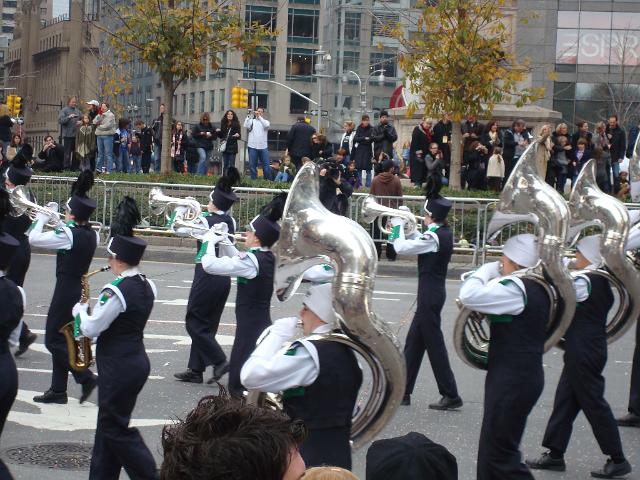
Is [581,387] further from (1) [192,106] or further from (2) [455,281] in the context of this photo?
(1) [192,106]

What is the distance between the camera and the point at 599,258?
26.0ft

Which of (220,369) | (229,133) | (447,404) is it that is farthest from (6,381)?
(229,133)

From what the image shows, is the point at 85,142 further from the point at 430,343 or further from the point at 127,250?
the point at 127,250

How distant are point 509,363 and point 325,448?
1.65 metres

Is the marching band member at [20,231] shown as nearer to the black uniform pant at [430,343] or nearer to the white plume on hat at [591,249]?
the black uniform pant at [430,343]

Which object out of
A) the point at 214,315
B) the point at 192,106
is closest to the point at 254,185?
the point at 214,315

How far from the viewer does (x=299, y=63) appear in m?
78.7

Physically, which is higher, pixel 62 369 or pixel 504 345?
pixel 504 345

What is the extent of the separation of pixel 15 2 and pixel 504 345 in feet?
551

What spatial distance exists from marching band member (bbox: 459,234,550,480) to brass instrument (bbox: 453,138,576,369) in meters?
0.16

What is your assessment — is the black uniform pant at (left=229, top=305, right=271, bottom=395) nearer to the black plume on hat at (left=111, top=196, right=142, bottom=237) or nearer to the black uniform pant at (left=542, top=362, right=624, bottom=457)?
the black plume on hat at (left=111, top=196, right=142, bottom=237)

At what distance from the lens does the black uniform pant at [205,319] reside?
409 inches

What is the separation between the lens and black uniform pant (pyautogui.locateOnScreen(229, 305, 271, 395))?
9.06 metres

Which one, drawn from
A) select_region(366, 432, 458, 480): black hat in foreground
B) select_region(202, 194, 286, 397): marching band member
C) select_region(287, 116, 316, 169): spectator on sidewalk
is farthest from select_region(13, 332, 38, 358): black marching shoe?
select_region(287, 116, 316, 169): spectator on sidewalk
